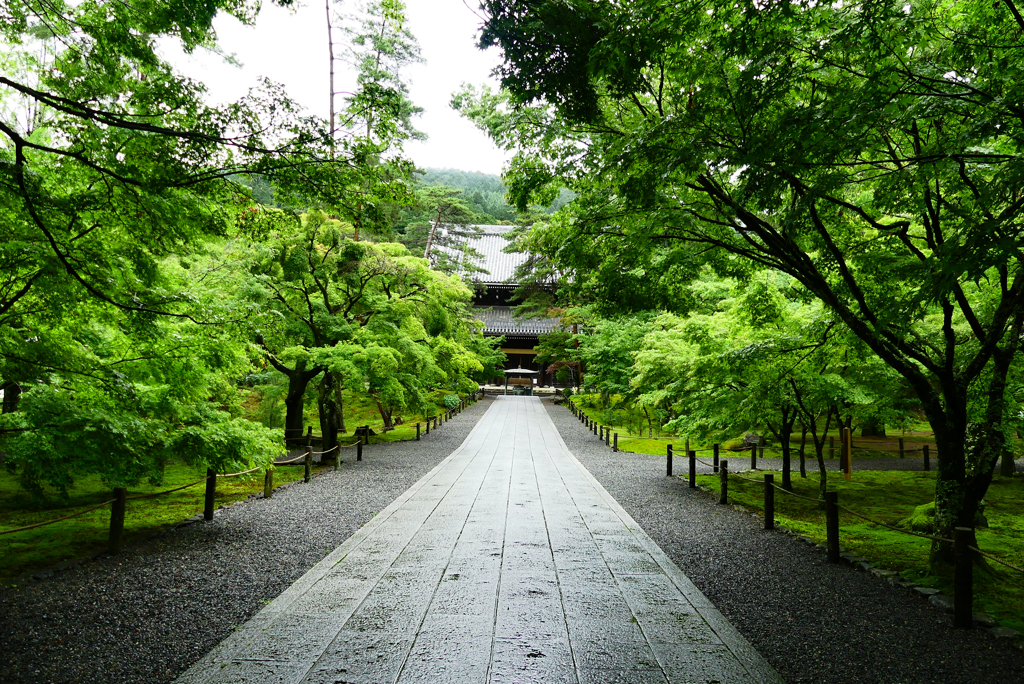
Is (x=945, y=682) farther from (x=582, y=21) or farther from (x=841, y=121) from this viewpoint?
(x=582, y=21)

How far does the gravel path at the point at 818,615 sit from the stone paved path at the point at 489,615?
0.28 m

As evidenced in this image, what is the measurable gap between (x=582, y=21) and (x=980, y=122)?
2565 mm

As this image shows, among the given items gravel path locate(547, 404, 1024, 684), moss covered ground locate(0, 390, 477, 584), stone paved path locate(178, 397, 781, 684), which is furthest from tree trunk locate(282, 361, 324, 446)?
gravel path locate(547, 404, 1024, 684)

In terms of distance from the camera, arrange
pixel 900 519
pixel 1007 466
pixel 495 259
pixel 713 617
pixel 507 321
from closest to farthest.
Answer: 1. pixel 713 617
2. pixel 900 519
3. pixel 1007 466
4. pixel 507 321
5. pixel 495 259

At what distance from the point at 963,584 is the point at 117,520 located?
794 cm

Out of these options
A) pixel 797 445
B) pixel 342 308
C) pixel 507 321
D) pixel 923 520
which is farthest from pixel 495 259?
pixel 923 520

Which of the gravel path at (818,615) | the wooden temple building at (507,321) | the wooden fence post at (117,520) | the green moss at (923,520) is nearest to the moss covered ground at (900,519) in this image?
the green moss at (923,520)

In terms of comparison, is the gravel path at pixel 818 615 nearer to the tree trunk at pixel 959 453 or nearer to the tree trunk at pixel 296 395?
the tree trunk at pixel 959 453

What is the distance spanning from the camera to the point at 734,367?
7371 millimetres

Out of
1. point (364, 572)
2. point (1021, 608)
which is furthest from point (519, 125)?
point (1021, 608)

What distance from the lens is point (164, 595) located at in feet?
15.4

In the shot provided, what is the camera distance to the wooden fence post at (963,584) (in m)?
4.33

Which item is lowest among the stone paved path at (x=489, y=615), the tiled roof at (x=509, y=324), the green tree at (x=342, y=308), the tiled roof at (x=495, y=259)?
the stone paved path at (x=489, y=615)

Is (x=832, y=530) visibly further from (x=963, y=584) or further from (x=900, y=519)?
(x=900, y=519)
